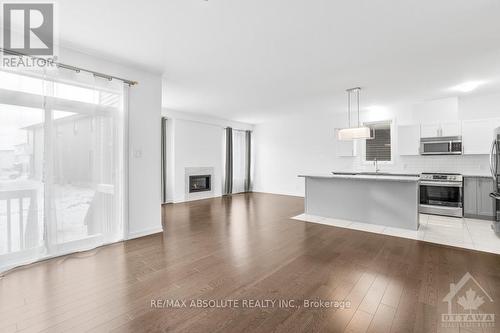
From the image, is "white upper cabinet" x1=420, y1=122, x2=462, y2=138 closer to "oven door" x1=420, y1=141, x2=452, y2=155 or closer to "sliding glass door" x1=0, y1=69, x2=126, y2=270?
"oven door" x1=420, y1=141, x2=452, y2=155

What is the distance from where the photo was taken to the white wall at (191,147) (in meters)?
7.19

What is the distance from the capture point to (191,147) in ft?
25.1

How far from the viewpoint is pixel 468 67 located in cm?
383

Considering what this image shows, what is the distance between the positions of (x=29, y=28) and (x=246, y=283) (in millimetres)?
3676

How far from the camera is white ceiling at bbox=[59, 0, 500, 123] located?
92.9 inches

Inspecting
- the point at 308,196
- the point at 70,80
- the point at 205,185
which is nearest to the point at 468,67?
the point at 308,196

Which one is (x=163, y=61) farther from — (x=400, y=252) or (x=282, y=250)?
(x=400, y=252)

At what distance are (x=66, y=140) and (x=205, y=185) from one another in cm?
515

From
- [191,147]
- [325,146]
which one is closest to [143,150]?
[191,147]

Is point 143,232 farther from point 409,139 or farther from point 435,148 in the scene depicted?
point 435,148

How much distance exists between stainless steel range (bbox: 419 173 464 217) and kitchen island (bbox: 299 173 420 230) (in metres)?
0.89

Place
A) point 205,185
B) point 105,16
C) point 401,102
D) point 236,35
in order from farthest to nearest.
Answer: point 205,185 → point 401,102 → point 236,35 → point 105,16
